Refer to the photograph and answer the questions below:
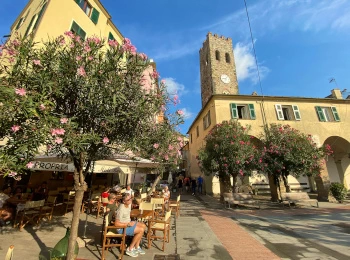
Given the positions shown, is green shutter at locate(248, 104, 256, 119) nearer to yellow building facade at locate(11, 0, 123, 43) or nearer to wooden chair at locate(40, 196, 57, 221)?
yellow building facade at locate(11, 0, 123, 43)

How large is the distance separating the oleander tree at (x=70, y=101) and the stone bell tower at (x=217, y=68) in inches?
1004

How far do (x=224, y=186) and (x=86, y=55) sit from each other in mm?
12223

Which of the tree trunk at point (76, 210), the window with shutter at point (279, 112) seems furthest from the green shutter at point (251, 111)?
the tree trunk at point (76, 210)

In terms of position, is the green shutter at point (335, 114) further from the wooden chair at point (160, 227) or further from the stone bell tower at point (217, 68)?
the wooden chair at point (160, 227)

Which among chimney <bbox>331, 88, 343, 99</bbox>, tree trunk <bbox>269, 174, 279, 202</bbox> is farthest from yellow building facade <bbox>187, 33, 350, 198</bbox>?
tree trunk <bbox>269, 174, 279, 202</bbox>

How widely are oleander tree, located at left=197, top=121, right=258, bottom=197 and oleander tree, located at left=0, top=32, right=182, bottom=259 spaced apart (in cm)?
844

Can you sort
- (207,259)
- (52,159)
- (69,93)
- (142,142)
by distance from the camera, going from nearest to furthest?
(69,93)
(207,259)
(142,142)
(52,159)

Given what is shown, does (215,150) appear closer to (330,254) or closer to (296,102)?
(330,254)

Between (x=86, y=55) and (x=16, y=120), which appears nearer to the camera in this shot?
(x=16, y=120)

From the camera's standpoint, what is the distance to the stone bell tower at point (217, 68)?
29.9m

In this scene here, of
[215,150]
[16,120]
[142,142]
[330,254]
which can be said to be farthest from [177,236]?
[215,150]

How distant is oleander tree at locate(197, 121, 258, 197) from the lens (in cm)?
1179

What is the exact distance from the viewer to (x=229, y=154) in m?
11.9

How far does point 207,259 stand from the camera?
4.48m
